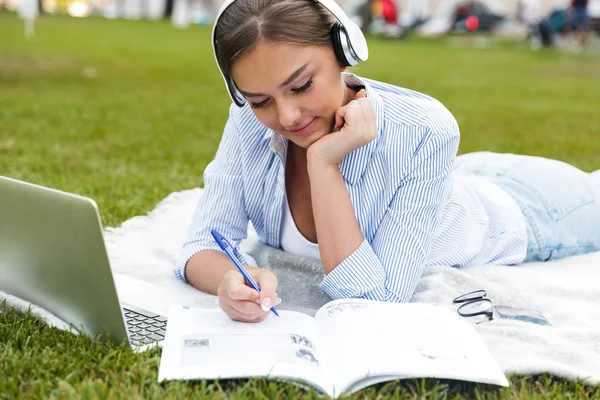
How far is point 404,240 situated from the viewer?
2.36 metres

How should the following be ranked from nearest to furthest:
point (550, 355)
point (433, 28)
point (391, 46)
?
point (550, 355) < point (391, 46) < point (433, 28)

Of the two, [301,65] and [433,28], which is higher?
[301,65]

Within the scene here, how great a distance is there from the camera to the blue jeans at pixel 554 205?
3.05 metres

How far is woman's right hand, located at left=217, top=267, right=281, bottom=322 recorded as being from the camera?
1999 millimetres

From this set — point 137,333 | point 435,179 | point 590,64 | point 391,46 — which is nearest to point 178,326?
point 137,333

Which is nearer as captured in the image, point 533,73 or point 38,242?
point 38,242

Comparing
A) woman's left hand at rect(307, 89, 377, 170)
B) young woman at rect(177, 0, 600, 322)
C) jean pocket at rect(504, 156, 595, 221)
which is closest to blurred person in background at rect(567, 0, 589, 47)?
jean pocket at rect(504, 156, 595, 221)

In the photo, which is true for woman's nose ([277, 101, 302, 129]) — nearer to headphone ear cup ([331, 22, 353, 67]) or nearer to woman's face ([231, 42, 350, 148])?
woman's face ([231, 42, 350, 148])

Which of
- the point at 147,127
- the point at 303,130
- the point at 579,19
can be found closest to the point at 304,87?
the point at 303,130

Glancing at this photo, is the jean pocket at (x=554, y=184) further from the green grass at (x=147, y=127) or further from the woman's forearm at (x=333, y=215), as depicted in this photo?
the green grass at (x=147, y=127)

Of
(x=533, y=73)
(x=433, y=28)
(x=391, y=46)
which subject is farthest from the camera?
(x=433, y=28)

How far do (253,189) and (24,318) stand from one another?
84cm

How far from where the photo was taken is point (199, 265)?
256 centimetres

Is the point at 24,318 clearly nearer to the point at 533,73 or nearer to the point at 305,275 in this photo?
the point at 305,275
